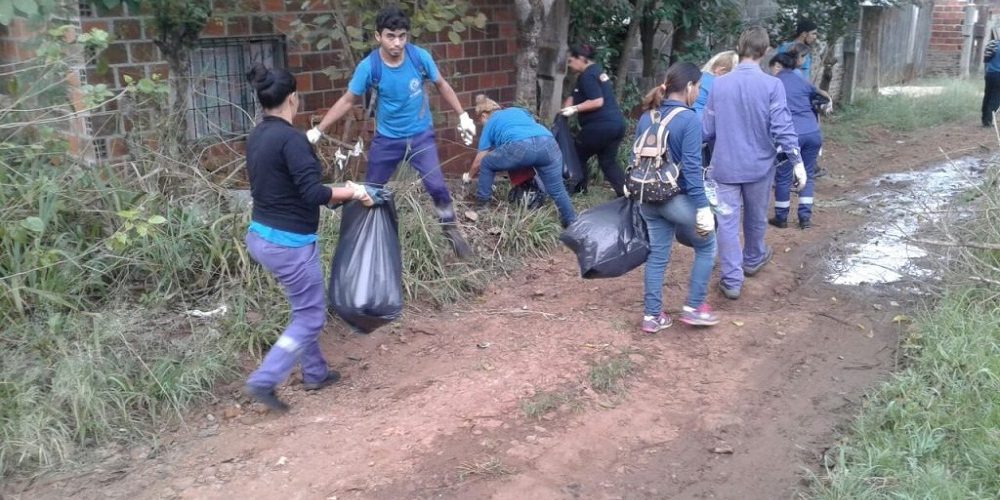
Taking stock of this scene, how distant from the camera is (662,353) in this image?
5.32 metres

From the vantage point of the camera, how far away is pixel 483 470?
3996 mm

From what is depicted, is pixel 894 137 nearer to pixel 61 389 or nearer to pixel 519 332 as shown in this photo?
pixel 519 332

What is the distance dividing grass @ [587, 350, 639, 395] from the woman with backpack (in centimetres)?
49

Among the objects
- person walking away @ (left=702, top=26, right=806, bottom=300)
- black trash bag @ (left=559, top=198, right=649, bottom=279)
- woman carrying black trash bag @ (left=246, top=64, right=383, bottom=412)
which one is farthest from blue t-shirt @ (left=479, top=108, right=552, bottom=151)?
woman carrying black trash bag @ (left=246, top=64, right=383, bottom=412)

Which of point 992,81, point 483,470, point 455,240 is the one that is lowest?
point 483,470

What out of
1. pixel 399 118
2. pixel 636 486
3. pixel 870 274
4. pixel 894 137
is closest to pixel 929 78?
pixel 894 137

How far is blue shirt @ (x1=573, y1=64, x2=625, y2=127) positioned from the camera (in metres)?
7.86

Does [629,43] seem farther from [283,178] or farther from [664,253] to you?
[283,178]

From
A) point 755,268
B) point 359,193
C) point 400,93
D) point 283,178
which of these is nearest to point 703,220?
point 755,268

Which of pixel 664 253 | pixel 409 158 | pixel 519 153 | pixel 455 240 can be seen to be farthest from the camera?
pixel 519 153

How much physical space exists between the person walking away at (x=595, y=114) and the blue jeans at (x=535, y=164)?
2.84 ft

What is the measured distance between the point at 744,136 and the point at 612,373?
1946 mm

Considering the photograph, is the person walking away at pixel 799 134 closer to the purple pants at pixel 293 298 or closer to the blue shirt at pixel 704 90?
the blue shirt at pixel 704 90

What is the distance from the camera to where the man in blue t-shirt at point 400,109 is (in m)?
5.77
